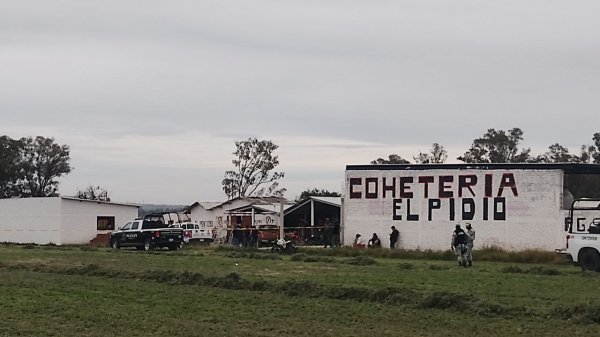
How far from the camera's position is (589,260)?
2875cm

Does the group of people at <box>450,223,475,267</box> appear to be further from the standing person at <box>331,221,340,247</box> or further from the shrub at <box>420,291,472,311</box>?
the standing person at <box>331,221,340,247</box>

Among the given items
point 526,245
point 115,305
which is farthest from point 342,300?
point 526,245

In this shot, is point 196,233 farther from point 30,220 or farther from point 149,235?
point 149,235

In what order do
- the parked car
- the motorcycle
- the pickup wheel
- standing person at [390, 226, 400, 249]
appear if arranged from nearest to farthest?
1. the motorcycle
2. standing person at [390, 226, 400, 249]
3. the pickup wheel
4. the parked car

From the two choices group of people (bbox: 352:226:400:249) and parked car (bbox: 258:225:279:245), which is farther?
parked car (bbox: 258:225:279:245)

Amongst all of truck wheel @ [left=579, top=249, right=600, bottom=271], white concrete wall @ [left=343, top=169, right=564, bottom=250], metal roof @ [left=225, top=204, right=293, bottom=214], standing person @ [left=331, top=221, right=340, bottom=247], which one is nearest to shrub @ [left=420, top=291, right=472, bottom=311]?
truck wheel @ [left=579, top=249, right=600, bottom=271]

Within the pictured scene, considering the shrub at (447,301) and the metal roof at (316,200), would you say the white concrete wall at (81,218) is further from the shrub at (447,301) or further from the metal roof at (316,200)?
the shrub at (447,301)

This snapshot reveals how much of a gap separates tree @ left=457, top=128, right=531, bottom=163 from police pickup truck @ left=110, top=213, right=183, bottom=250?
157ft

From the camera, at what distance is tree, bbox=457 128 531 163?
88438 mm

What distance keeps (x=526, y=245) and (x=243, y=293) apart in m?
23.3

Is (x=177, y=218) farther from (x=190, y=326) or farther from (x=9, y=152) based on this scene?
(x=190, y=326)

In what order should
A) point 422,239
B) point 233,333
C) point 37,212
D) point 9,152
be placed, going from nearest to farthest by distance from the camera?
point 233,333
point 422,239
point 37,212
point 9,152

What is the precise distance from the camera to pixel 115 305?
18.2 m

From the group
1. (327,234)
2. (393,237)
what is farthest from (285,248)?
(327,234)
